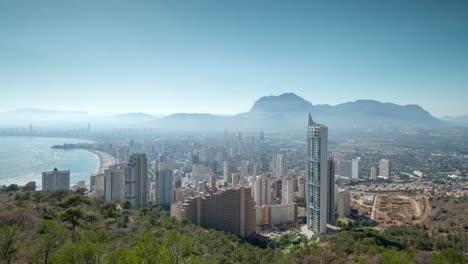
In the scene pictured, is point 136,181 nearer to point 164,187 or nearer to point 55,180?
point 164,187

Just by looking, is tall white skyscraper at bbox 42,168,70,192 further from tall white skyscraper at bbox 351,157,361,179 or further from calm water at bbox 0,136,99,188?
tall white skyscraper at bbox 351,157,361,179

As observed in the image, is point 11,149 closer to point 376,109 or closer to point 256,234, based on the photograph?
point 256,234

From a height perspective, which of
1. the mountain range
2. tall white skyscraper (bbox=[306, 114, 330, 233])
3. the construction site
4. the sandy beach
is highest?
the mountain range

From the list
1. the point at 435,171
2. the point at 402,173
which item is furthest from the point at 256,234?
the point at 435,171

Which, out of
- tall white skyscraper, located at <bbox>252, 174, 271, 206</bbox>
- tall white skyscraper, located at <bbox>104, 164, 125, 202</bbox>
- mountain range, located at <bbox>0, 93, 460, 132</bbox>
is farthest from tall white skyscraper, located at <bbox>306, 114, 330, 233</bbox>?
mountain range, located at <bbox>0, 93, 460, 132</bbox>

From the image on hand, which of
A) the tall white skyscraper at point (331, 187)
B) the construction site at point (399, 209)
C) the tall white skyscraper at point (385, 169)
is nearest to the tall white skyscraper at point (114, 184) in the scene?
the tall white skyscraper at point (331, 187)

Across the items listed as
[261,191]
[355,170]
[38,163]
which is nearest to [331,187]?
[261,191]
